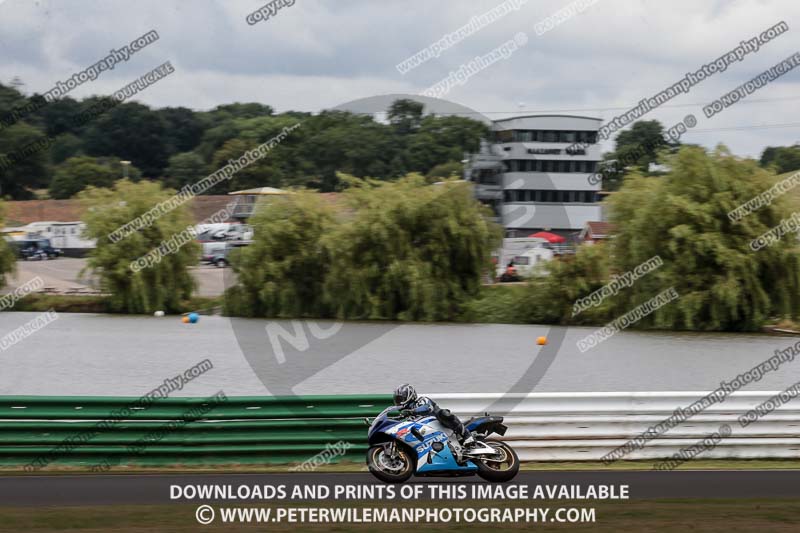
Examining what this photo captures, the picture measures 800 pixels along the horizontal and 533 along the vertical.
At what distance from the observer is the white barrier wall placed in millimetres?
12469

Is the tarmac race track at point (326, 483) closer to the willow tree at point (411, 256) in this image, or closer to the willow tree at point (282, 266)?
the willow tree at point (411, 256)

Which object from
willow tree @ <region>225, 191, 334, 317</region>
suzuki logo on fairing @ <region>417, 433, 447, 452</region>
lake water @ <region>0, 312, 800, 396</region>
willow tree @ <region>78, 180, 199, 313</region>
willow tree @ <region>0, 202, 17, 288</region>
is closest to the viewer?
suzuki logo on fairing @ <region>417, 433, 447, 452</region>

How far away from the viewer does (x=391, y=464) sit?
9820 mm

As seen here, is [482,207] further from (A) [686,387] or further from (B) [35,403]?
(B) [35,403]

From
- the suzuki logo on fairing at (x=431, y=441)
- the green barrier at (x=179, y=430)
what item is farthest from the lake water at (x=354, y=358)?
the suzuki logo on fairing at (x=431, y=441)

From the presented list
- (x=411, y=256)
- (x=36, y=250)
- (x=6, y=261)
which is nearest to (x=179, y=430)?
(x=411, y=256)

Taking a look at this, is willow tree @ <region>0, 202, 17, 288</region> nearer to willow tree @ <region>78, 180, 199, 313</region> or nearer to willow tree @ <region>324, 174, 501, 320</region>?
willow tree @ <region>78, 180, 199, 313</region>

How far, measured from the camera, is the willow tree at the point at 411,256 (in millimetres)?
42094

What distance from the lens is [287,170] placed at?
9938 centimetres

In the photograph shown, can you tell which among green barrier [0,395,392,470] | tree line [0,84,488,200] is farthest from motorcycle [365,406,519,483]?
tree line [0,84,488,200]

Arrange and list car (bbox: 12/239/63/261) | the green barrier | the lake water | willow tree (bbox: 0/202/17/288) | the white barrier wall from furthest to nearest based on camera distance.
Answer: car (bbox: 12/239/63/261)
willow tree (bbox: 0/202/17/288)
the lake water
the white barrier wall
the green barrier

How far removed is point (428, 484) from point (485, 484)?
585 millimetres

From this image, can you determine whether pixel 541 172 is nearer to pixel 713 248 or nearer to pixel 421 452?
pixel 713 248

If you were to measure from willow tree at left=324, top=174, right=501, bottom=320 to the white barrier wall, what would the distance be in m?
28.9
